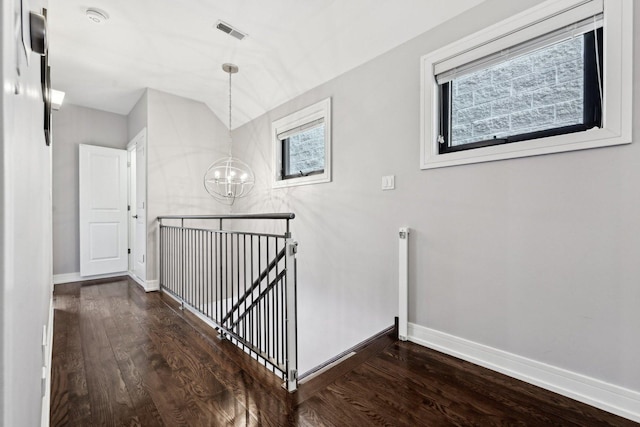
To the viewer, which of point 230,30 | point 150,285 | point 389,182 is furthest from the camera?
point 150,285

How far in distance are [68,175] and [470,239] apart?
533 centimetres

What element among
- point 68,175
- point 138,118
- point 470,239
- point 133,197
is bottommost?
point 470,239

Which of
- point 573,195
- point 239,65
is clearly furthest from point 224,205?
point 573,195

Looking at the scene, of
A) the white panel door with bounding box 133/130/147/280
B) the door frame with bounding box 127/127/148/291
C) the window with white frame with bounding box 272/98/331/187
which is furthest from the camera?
the door frame with bounding box 127/127/148/291

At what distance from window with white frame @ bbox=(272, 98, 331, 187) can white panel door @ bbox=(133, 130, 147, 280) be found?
Answer: 179cm

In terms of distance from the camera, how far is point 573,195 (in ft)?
5.30

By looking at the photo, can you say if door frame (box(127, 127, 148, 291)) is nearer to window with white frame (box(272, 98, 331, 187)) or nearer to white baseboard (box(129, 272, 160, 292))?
white baseboard (box(129, 272, 160, 292))

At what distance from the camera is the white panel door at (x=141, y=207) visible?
394 centimetres

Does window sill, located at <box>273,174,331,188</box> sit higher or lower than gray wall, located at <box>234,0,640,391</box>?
higher

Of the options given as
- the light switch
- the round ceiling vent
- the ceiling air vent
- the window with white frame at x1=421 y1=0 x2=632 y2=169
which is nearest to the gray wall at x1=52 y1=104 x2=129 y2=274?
the round ceiling vent

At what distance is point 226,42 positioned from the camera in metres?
2.92

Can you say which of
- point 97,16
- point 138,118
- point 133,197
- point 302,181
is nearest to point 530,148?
point 302,181

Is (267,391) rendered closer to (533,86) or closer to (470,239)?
(470,239)

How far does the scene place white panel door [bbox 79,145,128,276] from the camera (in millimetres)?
4328
